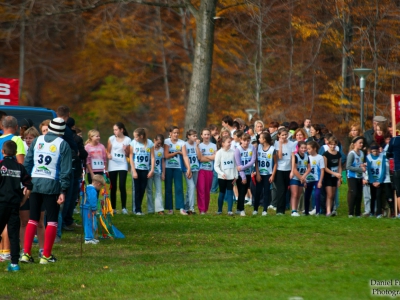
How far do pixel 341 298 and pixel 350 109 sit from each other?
2388 centimetres

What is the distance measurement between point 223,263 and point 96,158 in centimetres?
645

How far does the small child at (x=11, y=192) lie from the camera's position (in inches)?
448

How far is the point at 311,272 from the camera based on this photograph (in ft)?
34.8

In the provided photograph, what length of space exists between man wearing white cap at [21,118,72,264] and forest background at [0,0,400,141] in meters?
15.4

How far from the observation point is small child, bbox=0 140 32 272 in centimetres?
1138

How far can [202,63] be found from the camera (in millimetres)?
27312

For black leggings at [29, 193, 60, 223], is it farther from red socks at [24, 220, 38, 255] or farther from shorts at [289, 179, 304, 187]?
shorts at [289, 179, 304, 187]

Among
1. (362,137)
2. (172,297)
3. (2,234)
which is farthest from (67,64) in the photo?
(172,297)

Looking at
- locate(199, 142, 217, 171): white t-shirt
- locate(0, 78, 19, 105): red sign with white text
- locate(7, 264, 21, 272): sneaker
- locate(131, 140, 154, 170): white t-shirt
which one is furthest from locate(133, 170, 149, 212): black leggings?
locate(7, 264, 21, 272): sneaker

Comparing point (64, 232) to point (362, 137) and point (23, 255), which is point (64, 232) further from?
point (362, 137)

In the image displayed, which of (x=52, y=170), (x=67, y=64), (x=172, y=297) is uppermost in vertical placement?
(x=67, y=64)

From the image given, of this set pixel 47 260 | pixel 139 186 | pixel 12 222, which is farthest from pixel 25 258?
pixel 139 186

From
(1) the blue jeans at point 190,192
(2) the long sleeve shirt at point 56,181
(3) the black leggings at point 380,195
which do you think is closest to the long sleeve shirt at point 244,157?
(1) the blue jeans at point 190,192

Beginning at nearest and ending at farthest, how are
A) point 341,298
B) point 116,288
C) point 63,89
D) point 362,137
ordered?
point 341,298 < point 116,288 < point 362,137 < point 63,89
